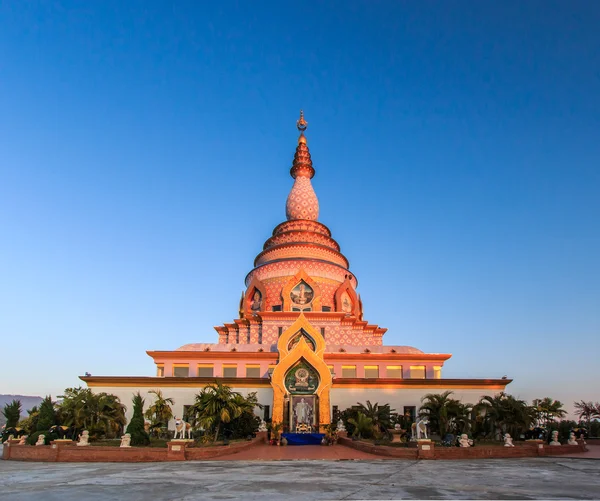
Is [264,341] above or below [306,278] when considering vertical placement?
below

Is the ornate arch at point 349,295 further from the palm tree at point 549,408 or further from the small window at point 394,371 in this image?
the palm tree at point 549,408

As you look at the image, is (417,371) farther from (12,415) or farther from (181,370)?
(12,415)

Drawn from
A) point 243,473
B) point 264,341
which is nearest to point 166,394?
point 264,341

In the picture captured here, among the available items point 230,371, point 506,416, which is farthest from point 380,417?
point 230,371

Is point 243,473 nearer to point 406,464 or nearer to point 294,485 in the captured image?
point 294,485

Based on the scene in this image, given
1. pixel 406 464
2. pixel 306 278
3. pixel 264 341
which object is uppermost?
pixel 306 278

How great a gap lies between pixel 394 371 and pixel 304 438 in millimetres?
9876

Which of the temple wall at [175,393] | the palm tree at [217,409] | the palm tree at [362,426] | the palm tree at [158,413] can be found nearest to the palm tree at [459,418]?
the palm tree at [362,426]

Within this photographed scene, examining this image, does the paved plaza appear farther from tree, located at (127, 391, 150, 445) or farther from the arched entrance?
the arched entrance

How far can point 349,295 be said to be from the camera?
1505 inches

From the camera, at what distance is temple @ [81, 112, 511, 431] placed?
2848 cm

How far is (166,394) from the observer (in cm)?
3020

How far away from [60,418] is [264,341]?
14.5m

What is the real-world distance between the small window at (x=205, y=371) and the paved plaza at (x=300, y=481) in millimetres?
15086
